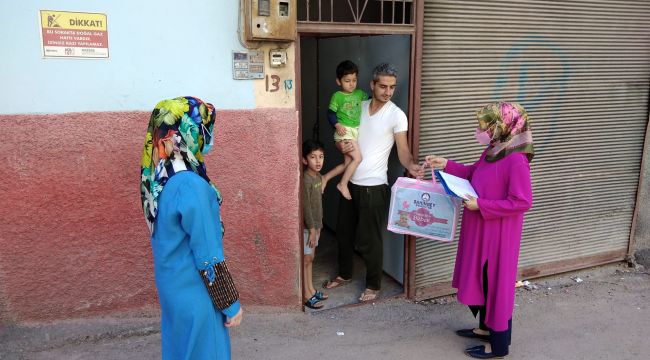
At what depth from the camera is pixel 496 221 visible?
3324 millimetres

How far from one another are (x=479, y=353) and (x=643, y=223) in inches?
105

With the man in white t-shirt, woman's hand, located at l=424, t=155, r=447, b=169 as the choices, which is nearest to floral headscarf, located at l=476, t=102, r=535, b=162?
woman's hand, located at l=424, t=155, r=447, b=169

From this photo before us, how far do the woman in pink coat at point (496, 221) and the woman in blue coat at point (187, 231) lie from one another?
5.28 feet

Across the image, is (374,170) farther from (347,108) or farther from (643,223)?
(643,223)

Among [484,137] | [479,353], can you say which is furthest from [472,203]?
[479,353]

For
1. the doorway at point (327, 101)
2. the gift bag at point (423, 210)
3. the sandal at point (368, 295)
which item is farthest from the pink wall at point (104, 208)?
the doorway at point (327, 101)

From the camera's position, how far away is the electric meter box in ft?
11.1

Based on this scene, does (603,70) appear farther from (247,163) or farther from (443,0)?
(247,163)

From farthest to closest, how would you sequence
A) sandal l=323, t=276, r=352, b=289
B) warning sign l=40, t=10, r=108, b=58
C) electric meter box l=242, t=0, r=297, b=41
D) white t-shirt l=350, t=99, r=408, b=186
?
1. sandal l=323, t=276, r=352, b=289
2. white t-shirt l=350, t=99, r=408, b=186
3. electric meter box l=242, t=0, r=297, b=41
4. warning sign l=40, t=10, r=108, b=58

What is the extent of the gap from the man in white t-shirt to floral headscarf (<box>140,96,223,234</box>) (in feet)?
6.14

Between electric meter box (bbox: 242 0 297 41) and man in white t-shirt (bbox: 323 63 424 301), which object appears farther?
man in white t-shirt (bbox: 323 63 424 301)

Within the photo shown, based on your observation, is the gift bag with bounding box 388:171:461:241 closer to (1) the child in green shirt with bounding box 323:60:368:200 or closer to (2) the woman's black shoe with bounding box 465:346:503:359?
(1) the child in green shirt with bounding box 323:60:368:200

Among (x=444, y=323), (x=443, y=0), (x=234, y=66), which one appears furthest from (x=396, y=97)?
(x=444, y=323)

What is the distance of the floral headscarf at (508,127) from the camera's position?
10.5 feet
